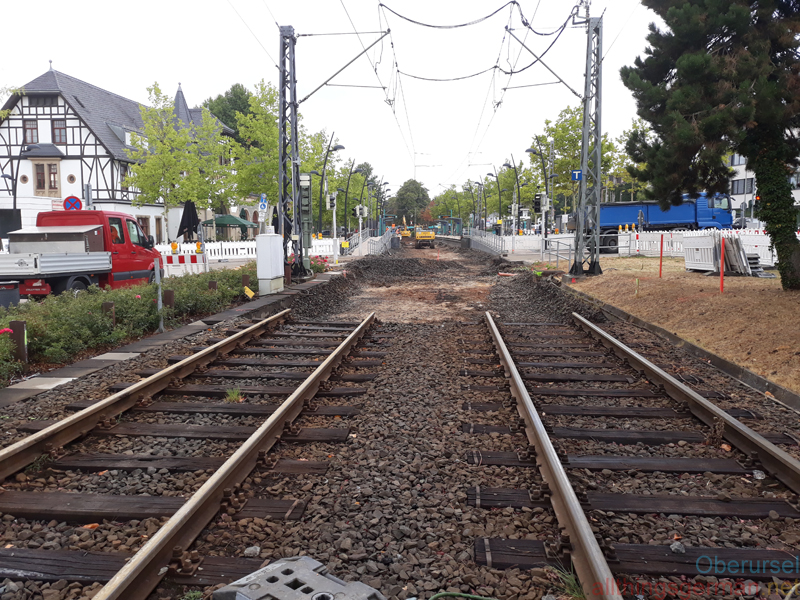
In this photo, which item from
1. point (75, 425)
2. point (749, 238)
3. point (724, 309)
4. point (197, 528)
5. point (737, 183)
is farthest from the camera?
point (737, 183)

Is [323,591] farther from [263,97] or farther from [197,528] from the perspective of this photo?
[263,97]

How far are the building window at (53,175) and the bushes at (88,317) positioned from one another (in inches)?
1339

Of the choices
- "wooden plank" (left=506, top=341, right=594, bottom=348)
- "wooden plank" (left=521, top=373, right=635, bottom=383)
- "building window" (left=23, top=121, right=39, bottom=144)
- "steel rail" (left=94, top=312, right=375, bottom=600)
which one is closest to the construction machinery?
"building window" (left=23, top=121, right=39, bottom=144)

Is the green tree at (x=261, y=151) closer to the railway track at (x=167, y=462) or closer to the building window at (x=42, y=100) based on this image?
the building window at (x=42, y=100)

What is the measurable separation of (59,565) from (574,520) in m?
2.79

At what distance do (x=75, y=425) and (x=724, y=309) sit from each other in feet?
34.3

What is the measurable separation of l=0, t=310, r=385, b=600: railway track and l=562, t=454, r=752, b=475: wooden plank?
200 cm

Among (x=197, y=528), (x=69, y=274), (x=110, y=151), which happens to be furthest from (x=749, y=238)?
(x=110, y=151)

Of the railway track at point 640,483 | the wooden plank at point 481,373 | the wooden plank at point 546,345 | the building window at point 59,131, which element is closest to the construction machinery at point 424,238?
the building window at point 59,131

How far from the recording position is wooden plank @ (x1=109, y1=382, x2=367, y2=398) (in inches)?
261

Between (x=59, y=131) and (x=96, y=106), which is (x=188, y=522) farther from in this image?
(x=96, y=106)

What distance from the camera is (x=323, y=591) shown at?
2562mm

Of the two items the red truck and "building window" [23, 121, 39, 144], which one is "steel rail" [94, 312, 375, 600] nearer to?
the red truck

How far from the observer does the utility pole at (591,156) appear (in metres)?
17.8
